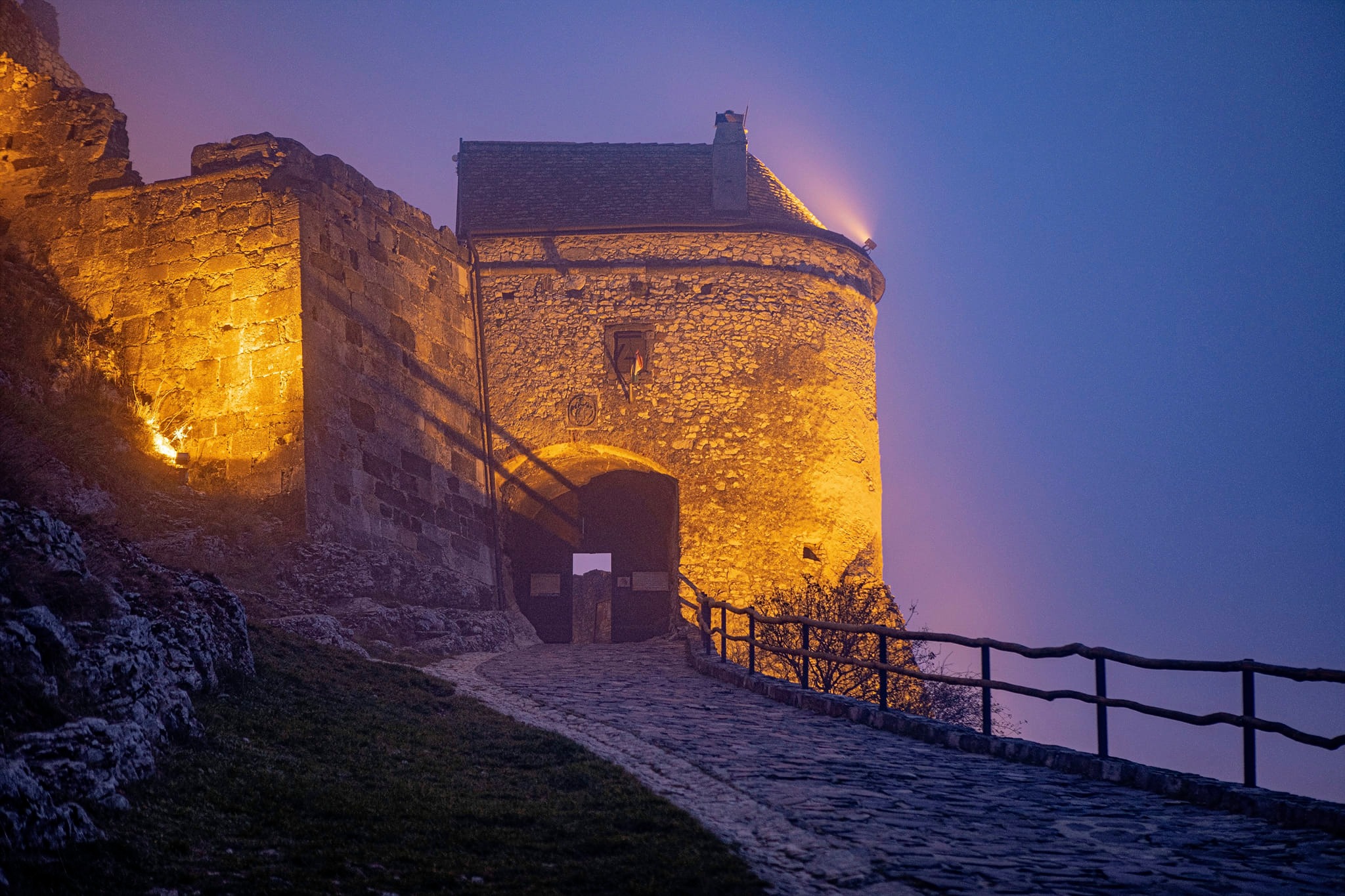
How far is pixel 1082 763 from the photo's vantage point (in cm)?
841

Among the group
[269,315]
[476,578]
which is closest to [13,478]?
[269,315]

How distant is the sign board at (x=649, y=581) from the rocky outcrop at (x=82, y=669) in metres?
15.5

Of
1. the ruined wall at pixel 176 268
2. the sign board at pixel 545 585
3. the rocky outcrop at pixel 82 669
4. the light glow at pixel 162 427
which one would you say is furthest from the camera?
the sign board at pixel 545 585

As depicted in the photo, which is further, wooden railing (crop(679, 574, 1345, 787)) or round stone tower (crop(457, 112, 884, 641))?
round stone tower (crop(457, 112, 884, 641))

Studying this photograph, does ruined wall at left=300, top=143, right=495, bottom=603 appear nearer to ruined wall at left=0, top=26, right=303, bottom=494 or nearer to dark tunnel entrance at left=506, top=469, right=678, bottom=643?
ruined wall at left=0, top=26, right=303, bottom=494

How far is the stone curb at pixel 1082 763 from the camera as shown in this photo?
6711 mm

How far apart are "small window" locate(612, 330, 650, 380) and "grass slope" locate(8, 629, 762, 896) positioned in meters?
12.2

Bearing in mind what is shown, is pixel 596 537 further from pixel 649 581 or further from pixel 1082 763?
pixel 1082 763

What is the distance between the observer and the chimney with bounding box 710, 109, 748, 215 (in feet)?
72.6

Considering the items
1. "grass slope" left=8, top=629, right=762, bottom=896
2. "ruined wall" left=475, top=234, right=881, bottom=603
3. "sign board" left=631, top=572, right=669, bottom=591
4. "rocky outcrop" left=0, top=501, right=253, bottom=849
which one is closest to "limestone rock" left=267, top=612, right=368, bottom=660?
"grass slope" left=8, top=629, right=762, bottom=896

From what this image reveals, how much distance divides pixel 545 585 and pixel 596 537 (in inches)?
57.8

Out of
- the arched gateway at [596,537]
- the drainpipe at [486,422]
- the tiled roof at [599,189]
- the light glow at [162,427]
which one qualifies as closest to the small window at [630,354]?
the arched gateway at [596,537]

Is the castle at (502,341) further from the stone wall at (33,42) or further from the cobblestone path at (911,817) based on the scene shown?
the cobblestone path at (911,817)

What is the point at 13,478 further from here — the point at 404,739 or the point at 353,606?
the point at 353,606
